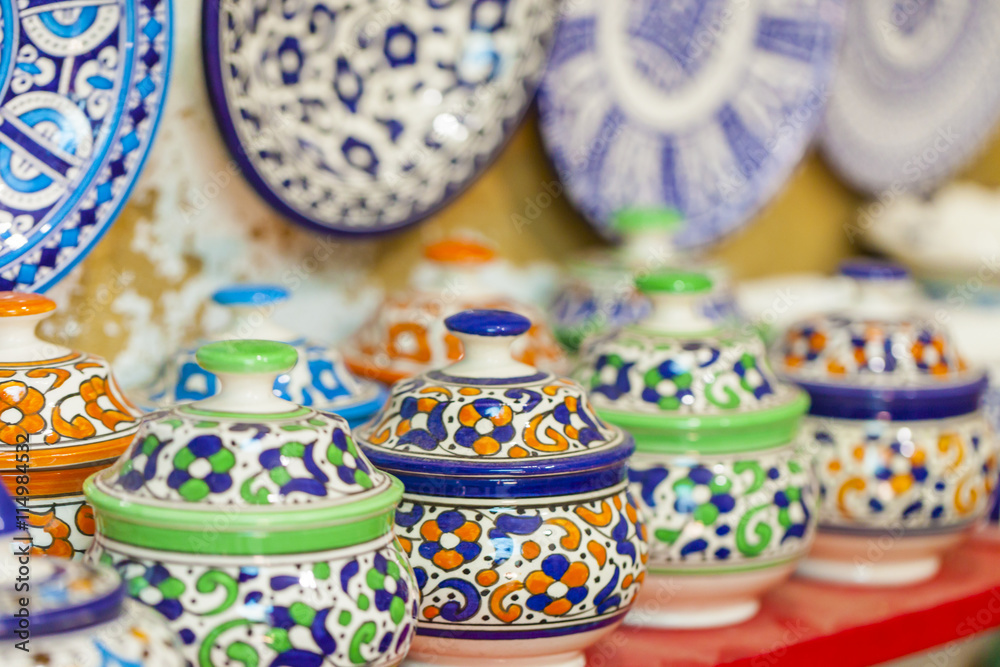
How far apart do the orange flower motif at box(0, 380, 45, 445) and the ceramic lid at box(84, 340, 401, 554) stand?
0.28 ft

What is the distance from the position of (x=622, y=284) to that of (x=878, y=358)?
11.0 inches

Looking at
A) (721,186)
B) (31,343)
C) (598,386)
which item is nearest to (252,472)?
(31,343)

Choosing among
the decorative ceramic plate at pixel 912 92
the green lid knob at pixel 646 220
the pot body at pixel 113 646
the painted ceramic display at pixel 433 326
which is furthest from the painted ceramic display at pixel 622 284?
the pot body at pixel 113 646

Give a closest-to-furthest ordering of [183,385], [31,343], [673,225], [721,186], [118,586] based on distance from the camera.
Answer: [118,586] → [31,343] → [183,385] → [673,225] → [721,186]

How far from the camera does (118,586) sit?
0.62m

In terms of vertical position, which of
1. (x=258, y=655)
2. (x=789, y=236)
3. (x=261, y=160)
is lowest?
(x=258, y=655)

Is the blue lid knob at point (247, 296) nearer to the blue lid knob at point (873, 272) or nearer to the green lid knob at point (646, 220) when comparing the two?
the green lid knob at point (646, 220)

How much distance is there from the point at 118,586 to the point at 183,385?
0.39 metres

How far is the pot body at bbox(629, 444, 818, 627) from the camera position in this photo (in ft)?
3.34

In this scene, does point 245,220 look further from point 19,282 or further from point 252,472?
point 252,472

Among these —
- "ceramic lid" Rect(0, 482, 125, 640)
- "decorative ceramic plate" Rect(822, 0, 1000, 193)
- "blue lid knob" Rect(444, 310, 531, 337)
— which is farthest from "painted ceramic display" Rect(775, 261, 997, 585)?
"ceramic lid" Rect(0, 482, 125, 640)

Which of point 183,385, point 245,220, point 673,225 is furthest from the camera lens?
point 673,225

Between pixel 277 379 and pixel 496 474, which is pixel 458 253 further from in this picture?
pixel 496 474

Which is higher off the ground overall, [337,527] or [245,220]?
[245,220]
